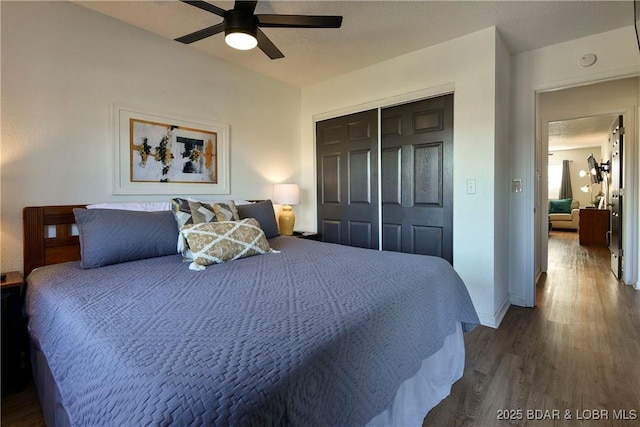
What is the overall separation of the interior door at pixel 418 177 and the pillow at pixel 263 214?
46.9 inches

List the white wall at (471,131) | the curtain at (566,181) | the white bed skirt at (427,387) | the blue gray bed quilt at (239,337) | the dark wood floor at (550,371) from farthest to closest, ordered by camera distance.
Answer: the curtain at (566,181) < the white wall at (471,131) < the dark wood floor at (550,371) < the white bed skirt at (427,387) < the blue gray bed quilt at (239,337)

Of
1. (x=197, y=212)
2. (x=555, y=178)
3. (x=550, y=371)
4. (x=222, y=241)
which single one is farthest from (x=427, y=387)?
(x=555, y=178)

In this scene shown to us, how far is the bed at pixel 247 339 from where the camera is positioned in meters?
0.65

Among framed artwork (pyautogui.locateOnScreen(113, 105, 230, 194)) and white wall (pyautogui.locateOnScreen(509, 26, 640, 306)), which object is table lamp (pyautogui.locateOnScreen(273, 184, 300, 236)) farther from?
white wall (pyautogui.locateOnScreen(509, 26, 640, 306))

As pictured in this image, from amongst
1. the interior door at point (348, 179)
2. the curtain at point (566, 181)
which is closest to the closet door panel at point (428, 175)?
the interior door at point (348, 179)

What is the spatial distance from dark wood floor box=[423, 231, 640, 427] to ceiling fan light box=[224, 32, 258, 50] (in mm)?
2290

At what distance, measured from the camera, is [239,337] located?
2.72 feet

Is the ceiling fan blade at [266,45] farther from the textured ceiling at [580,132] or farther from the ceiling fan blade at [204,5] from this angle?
the textured ceiling at [580,132]

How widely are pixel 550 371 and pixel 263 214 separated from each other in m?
2.25

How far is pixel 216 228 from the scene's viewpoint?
1.90 meters

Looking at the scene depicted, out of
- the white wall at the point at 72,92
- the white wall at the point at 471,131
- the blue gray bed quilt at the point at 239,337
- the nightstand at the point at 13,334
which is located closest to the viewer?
the blue gray bed quilt at the point at 239,337

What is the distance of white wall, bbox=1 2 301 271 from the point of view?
1879mm

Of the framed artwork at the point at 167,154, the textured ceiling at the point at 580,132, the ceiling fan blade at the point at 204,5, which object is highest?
the textured ceiling at the point at 580,132

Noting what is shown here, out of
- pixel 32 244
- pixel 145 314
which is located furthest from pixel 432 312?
pixel 32 244
